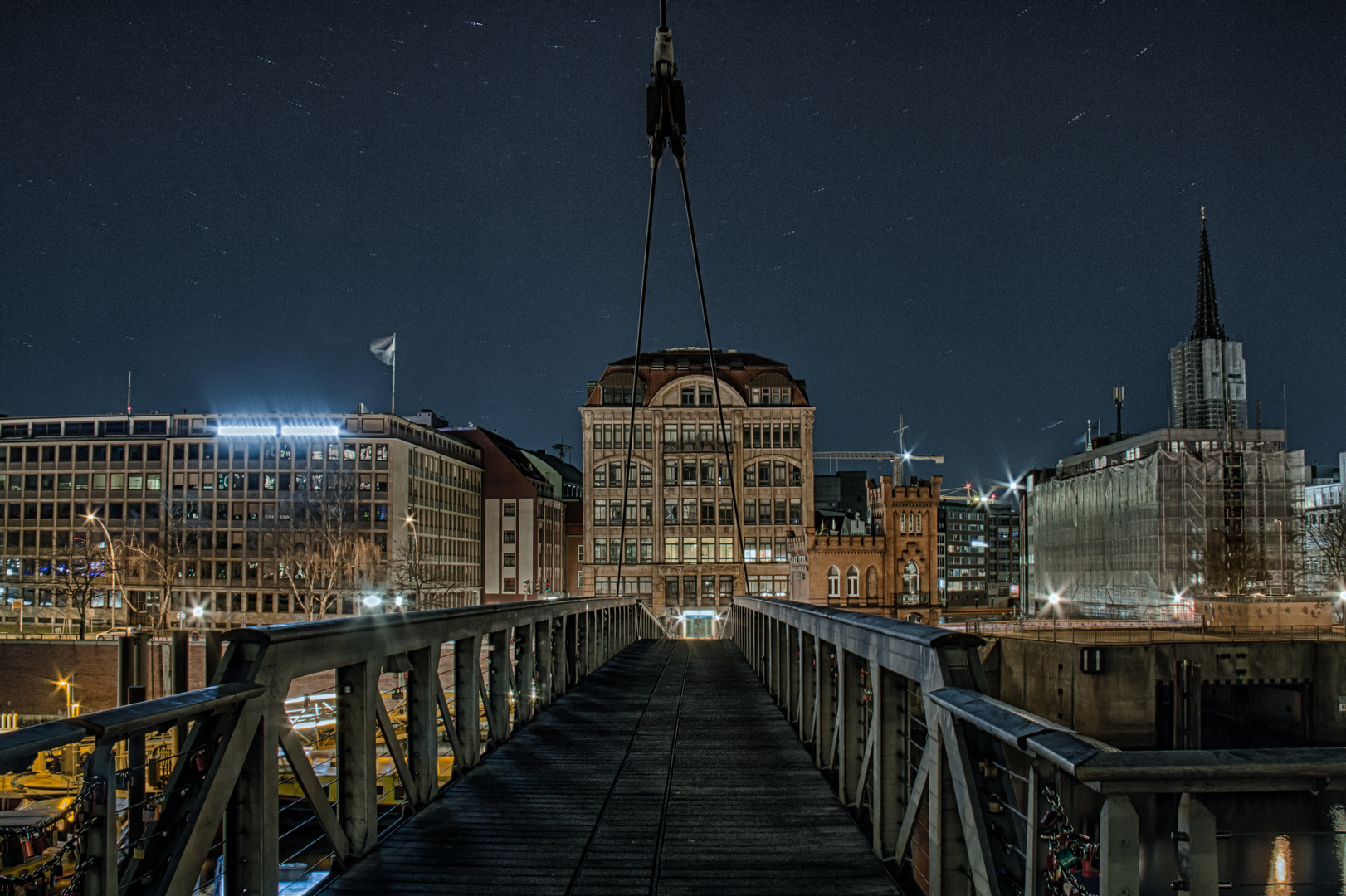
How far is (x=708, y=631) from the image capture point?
69.5m

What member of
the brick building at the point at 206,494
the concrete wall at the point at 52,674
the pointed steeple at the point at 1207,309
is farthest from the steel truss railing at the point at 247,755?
the pointed steeple at the point at 1207,309

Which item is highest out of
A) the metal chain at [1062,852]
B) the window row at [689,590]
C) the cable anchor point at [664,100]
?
the cable anchor point at [664,100]

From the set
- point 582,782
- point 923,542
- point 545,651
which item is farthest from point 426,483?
point 582,782

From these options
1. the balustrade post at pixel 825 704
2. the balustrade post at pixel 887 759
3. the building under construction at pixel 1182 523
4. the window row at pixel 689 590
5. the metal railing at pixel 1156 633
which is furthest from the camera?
the window row at pixel 689 590

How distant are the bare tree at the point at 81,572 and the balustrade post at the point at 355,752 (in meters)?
52.8

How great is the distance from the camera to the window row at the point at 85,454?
220 ft

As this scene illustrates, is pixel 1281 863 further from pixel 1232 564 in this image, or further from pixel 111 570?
pixel 111 570

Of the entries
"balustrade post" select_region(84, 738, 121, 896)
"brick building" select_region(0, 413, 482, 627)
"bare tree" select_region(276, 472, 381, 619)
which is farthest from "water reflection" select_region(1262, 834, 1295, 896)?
"brick building" select_region(0, 413, 482, 627)

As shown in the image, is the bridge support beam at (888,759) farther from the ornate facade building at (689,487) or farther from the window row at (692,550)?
the window row at (692,550)

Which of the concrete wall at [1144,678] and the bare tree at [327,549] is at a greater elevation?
the bare tree at [327,549]

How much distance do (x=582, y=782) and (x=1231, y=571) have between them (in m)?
56.6

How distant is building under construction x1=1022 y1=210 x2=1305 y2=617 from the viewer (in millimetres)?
55781

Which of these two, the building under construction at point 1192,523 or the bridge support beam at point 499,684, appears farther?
the building under construction at point 1192,523

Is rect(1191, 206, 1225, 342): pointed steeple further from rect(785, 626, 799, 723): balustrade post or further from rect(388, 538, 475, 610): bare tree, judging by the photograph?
rect(785, 626, 799, 723): balustrade post
